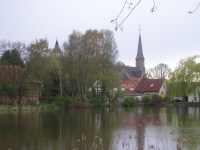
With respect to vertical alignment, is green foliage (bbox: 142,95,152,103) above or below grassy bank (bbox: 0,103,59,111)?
above

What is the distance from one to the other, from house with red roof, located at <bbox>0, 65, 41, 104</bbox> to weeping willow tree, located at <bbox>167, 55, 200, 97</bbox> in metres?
25.3

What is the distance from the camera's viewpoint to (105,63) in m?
45.8

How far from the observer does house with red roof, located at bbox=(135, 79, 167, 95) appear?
6105 centimetres

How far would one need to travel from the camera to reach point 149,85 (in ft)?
207

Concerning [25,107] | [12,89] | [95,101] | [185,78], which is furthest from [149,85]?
[12,89]

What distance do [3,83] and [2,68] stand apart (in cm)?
203

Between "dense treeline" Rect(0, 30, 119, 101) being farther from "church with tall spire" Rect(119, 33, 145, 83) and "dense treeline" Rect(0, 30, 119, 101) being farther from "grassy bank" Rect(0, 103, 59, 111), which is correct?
"church with tall spire" Rect(119, 33, 145, 83)

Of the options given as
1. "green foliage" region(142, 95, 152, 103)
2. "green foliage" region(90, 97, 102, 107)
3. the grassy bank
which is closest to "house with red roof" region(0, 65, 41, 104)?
the grassy bank

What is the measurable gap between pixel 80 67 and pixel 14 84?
429 inches

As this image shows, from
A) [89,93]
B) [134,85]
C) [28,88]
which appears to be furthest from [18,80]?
[134,85]

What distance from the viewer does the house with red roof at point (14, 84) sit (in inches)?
1429

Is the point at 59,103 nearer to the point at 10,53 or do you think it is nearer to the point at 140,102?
the point at 10,53

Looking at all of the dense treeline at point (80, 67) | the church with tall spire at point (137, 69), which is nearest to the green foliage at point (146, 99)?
the dense treeline at point (80, 67)

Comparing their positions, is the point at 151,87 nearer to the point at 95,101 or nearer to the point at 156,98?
the point at 156,98
